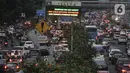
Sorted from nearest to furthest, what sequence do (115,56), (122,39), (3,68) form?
1. (3,68)
2. (115,56)
3. (122,39)

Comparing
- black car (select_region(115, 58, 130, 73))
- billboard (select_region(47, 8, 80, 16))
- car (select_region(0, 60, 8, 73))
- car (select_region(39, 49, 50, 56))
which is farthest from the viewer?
car (select_region(39, 49, 50, 56))

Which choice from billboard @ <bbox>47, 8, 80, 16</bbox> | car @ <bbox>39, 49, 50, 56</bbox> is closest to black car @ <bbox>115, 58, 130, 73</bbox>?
billboard @ <bbox>47, 8, 80, 16</bbox>

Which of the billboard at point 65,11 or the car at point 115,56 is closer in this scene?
the billboard at point 65,11

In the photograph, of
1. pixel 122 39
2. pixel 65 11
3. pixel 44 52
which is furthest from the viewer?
pixel 122 39

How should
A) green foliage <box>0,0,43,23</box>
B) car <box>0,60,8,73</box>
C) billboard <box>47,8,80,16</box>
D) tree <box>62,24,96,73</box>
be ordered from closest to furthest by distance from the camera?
1. tree <box>62,24,96,73</box>
2. car <box>0,60,8,73</box>
3. billboard <box>47,8,80,16</box>
4. green foliage <box>0,0,43,23</box>

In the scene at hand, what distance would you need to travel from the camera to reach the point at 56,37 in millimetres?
70875

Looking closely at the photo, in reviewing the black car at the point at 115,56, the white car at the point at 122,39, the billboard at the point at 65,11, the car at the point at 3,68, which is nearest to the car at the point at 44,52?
the black car at the point at 115,56

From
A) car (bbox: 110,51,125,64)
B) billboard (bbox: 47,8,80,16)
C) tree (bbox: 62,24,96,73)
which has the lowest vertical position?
car (bbox: 110,51,125,64)

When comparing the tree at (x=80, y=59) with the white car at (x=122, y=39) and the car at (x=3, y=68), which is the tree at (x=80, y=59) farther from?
the white car at (x=122, y=39)

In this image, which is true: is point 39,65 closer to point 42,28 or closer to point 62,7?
point 42,28

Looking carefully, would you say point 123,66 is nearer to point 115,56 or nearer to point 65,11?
point 65,11

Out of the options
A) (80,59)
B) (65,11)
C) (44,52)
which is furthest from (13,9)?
(80,59)

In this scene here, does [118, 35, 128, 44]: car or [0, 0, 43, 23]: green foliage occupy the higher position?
[0, 0, 43, 23]: green foliage

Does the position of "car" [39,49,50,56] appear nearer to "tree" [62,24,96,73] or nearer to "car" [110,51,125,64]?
"car" [110,51,125,64]
